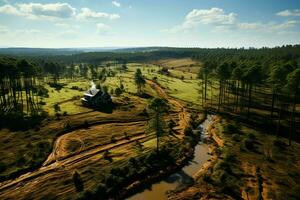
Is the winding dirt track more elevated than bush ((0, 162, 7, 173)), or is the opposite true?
bush ((0, 162, 7, 173))

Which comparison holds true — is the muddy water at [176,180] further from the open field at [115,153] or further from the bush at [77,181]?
the bush at [77,181]

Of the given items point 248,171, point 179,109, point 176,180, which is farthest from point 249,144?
point 179,109

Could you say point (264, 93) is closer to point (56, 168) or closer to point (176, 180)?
point (176, 180)

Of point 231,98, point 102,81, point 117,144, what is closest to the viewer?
point 117,144

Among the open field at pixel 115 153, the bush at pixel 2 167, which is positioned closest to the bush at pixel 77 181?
the open field at pixel 115 153

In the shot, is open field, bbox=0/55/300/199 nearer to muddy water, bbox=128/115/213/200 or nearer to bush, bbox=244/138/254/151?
bush, bbox=244/138/254/151

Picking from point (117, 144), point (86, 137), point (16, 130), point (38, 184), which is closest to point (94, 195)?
point (38, 184)

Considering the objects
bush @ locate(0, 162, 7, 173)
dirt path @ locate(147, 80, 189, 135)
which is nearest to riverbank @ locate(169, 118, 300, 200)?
dirt path @ locate(147, 80, 189, 135)

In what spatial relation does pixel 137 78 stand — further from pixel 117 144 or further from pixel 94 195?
pixel 94 195
